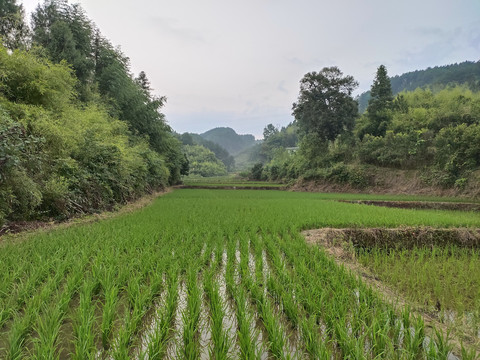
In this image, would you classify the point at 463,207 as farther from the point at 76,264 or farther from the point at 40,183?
the point at 40,183

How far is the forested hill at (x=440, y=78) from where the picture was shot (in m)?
37.1

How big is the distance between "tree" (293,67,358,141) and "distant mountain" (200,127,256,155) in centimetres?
11657

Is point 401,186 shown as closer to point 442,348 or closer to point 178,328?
point 442,348

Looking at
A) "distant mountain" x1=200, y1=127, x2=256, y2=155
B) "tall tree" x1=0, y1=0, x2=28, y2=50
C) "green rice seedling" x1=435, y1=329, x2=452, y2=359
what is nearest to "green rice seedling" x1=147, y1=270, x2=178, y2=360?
"green rice seedling" x1=435, y1=329, x2=452, y2=359

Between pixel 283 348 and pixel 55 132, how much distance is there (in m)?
7.36

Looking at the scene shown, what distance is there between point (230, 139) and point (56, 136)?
14493 centimetres

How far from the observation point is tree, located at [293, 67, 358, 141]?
2281cm

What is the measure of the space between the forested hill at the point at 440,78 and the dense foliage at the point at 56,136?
39.4 m

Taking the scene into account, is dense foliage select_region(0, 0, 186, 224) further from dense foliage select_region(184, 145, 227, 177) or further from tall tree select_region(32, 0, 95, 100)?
dense foliage select_region(184, 145, 227, 177)

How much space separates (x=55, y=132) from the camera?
6.12 m

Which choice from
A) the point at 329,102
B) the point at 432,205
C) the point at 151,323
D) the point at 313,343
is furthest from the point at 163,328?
the point at 329,102

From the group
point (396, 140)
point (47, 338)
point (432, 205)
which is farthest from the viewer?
point (396, 140)

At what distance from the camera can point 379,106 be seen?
22.2 m

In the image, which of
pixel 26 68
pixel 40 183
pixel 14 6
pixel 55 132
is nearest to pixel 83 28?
pixel 14 6
